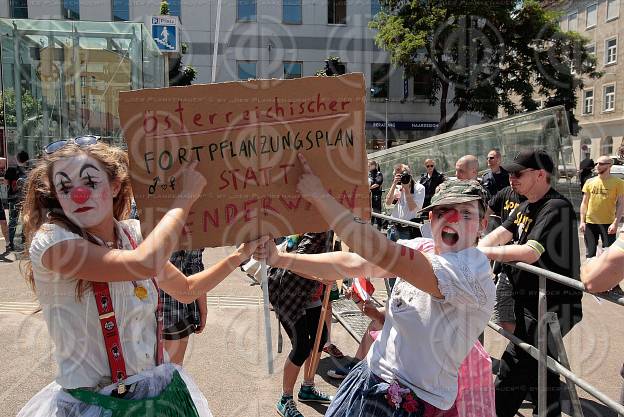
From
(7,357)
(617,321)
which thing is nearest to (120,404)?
(7,357)

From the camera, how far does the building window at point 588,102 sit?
135ft

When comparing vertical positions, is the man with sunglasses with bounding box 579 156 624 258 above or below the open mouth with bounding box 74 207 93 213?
below

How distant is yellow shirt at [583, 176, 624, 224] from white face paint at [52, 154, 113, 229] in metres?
8.15

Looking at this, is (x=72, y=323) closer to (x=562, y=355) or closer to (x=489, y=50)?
(x=562, y=355)

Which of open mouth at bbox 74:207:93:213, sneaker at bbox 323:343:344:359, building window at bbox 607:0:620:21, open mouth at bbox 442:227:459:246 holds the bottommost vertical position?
sneaker at bbox 323:343:344:359

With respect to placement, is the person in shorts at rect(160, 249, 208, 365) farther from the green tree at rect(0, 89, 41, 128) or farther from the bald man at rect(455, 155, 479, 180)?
the green tree at rect(0, 89, 41, 128)

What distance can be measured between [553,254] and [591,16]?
42598 millimetres

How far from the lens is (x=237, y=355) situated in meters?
4.44

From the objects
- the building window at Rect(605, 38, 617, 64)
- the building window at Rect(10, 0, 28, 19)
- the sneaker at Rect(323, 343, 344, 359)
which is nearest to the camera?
the sneaker at Rect(323, 343, 344, 359)

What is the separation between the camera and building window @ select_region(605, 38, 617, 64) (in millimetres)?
36906

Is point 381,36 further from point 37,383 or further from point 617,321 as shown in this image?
point 37,383

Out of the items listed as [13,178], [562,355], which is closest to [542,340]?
[562,355]

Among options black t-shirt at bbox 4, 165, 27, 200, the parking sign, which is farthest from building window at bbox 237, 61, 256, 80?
black t-shirt at bbox 4, 165, 27, 200

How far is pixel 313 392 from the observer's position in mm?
3732
